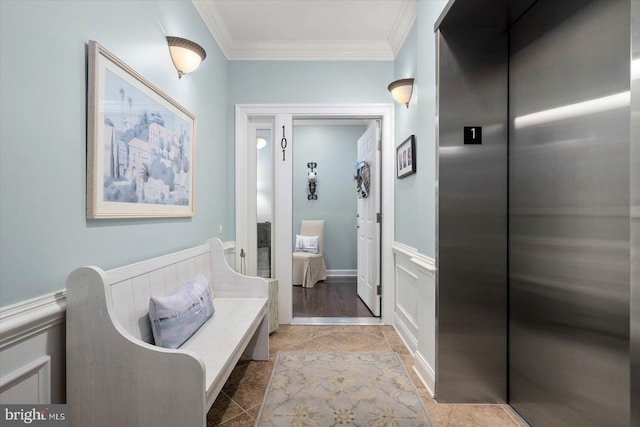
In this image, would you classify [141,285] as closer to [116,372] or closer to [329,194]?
[116,372]

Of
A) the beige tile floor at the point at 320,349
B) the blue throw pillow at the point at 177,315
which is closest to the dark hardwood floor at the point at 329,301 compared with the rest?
the beige tile floor at the point at 320,349

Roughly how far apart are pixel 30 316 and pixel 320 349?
1931 millimetres

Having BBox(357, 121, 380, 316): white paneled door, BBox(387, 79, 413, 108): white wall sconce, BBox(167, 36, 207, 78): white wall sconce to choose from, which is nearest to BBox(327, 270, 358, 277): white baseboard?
BBox(357, 121, 380, 316): white paneled door

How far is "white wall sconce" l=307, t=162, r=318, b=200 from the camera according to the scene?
5391mm

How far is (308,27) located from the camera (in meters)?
2.83

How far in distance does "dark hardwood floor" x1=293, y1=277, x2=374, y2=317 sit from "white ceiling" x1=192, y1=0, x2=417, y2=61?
8.65 ft

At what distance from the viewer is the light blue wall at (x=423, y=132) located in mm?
1890

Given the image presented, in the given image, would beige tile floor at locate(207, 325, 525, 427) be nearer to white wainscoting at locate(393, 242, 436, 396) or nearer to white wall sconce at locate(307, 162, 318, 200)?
white wainscoting at locate(393, 242, 436, 396)

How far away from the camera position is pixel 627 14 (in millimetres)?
1108

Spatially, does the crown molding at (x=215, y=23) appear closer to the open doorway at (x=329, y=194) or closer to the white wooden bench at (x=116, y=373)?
the white wooden bench at (x=116, y=373)

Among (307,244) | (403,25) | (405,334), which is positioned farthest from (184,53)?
(307,244)

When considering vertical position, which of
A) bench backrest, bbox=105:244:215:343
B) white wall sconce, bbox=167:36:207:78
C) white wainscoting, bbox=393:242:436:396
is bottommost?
white wainscoting, bbox=393:242:436:396

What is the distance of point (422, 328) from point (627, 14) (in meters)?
1.78

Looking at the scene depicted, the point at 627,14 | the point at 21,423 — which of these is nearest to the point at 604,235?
the point at 627,14
